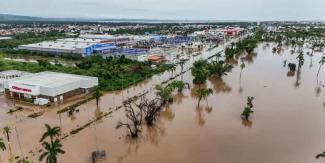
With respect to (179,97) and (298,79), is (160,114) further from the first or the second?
(298,79)

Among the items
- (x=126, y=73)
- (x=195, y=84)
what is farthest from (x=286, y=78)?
(x=126, y=73)

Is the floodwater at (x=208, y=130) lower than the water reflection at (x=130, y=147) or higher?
higher

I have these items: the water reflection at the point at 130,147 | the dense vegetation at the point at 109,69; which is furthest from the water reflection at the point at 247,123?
the dense vegetation at the point at 109,69

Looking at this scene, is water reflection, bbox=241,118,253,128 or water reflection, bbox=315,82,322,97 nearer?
water reflection, bbox=241,118,253,128

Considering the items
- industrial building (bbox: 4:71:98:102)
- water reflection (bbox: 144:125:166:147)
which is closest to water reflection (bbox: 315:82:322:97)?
water reflection (bbox: 144:125:166:147)

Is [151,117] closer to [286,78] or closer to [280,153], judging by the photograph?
[280,153]

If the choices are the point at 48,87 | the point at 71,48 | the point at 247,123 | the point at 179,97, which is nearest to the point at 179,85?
the point at 179,97

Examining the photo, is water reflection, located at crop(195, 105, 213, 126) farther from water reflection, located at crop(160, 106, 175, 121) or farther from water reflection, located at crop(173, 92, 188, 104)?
water reflection, located at crop(173, 92, 188, 104)

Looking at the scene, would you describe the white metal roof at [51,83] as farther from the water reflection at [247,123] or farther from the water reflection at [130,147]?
the water reflection at [247,123]
